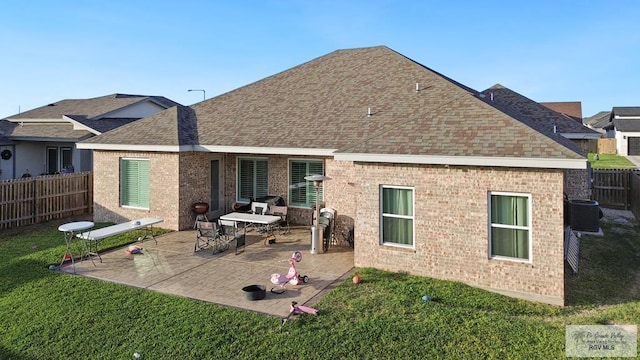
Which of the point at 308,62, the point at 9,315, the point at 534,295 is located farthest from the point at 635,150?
the point at 9,315

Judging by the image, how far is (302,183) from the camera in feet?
50.8

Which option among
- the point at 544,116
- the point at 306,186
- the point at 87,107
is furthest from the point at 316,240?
the point at 87,107

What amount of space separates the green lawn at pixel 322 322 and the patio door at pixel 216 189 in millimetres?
6851

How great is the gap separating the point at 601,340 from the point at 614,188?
17.5m

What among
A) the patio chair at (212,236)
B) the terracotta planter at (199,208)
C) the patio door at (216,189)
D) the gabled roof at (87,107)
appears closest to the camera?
the patio chair at (212,236)

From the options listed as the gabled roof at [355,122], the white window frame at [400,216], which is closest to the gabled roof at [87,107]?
the gabled roof at [355,122]

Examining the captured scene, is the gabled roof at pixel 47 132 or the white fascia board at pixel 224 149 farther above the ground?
the gabled roof at pixel 47 132

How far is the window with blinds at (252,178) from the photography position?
16244mm

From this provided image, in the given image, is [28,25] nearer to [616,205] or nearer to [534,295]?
[534,295]

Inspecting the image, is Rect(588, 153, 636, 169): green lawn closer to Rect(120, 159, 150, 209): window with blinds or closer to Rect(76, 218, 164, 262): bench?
Rect(120, 159, 150, 209): window with blinds

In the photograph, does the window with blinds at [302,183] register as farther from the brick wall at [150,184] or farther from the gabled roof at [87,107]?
the gabled roof at [87,107]

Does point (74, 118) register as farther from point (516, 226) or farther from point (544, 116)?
point (544, 116)

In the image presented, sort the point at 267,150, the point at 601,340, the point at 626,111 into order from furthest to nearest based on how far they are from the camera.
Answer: the point at 626,111 → the point at 267,150 → the point at 601,340

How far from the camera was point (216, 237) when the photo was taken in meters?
11.5
